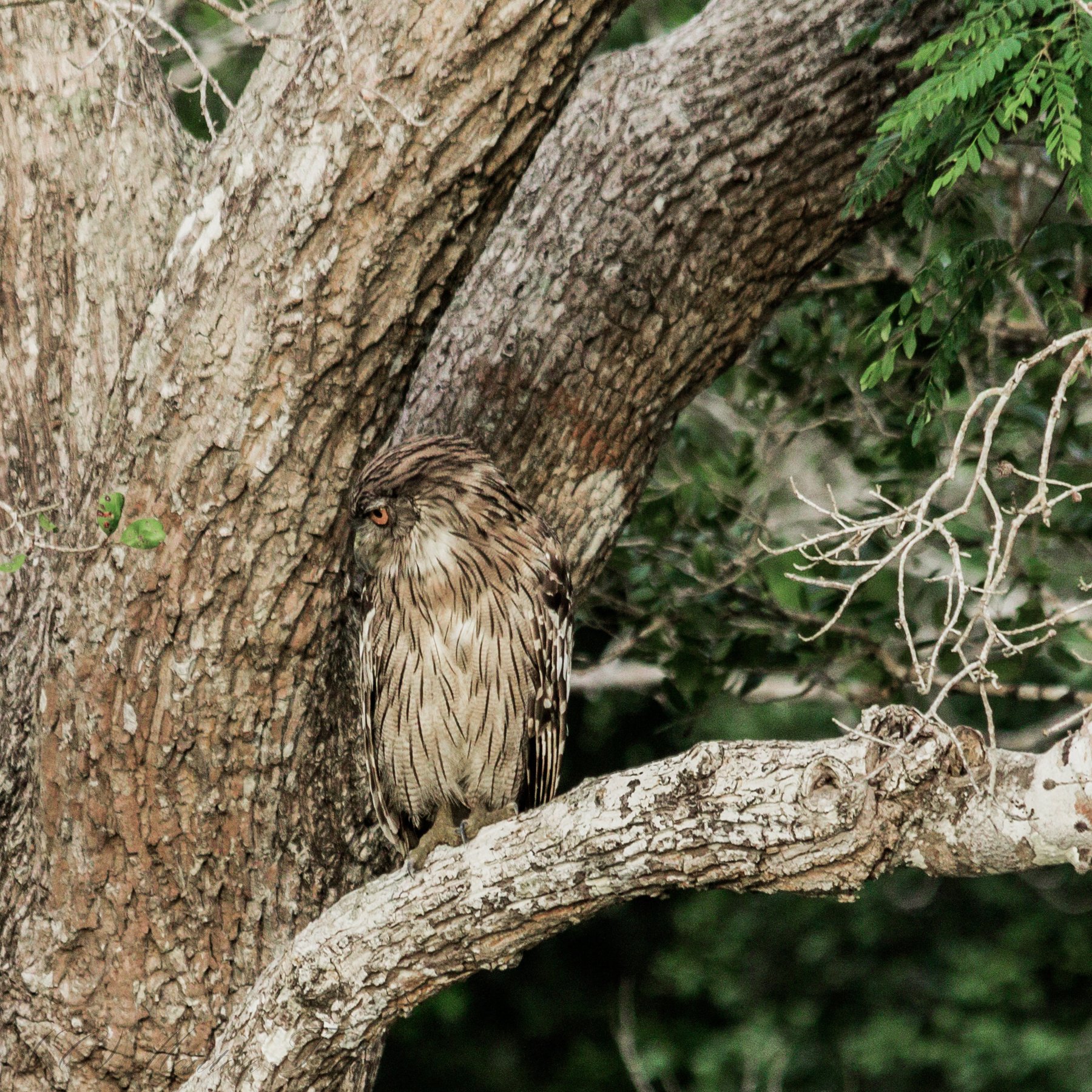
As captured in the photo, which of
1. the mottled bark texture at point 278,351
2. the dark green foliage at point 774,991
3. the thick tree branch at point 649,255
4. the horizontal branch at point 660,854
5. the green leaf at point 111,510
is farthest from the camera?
the dark green foliage at point 774,991

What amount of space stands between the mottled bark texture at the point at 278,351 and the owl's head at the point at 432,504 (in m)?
0.12

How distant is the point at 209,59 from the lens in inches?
201

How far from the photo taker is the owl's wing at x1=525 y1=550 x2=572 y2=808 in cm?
312

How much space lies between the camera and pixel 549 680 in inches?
125

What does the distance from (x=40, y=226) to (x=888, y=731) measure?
2.20 meters

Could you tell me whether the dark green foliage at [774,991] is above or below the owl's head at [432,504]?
below

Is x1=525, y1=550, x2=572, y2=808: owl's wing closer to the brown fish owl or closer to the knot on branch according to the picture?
the brown fish owl

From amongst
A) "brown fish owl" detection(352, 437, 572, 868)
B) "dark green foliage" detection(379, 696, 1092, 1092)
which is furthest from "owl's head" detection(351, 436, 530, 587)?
"dark green foliage" detection(379, 696, 1092, 1092)

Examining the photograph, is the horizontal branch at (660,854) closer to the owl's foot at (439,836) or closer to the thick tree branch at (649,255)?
the owl's foot at (439,836)

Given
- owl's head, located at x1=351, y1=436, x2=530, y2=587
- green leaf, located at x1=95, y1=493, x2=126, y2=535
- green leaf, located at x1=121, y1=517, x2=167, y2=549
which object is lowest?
owl's head, located at x1=351, y1=436, x2=530, y2=587

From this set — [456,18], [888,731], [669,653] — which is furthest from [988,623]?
[669,653]

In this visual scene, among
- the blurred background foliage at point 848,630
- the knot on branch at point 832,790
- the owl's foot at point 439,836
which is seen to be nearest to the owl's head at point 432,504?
the owl's foot at point 439,836

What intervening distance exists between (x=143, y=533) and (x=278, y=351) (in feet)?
1.64

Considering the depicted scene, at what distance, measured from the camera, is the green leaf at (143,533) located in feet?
7.52
